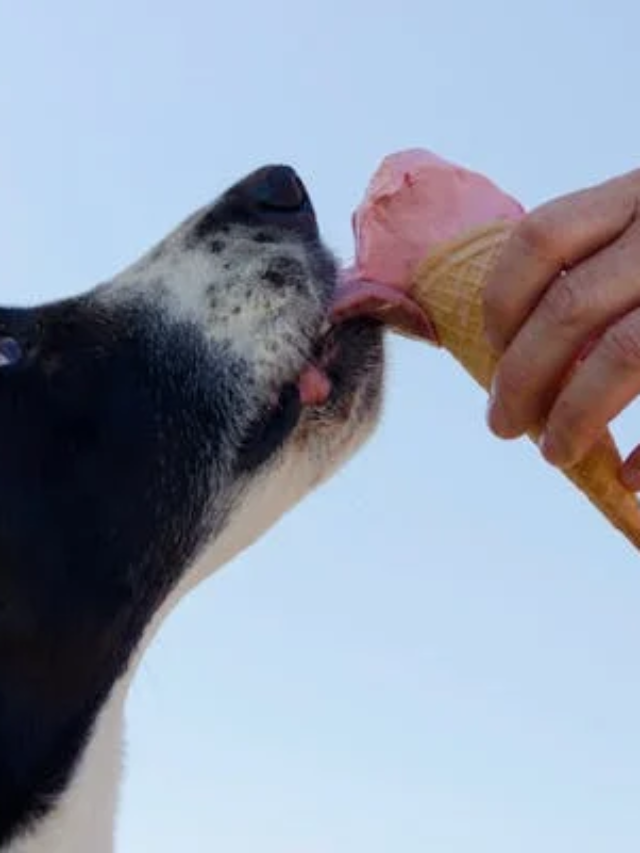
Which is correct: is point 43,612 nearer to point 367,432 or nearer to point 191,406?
point 191,406

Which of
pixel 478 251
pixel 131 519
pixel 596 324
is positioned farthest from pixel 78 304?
pixel 596 324

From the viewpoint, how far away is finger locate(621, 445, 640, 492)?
10.3 ft

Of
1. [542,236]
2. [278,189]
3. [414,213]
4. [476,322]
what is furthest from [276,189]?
[542,236]

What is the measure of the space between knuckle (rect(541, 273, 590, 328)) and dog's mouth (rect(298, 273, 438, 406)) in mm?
984

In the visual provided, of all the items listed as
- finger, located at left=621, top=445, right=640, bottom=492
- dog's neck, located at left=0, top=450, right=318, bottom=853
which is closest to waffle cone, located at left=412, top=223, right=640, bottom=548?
finger, located at left=621, top=445, right=640, bottom=492

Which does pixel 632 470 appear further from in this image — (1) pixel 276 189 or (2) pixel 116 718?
(2) pixel 116 718

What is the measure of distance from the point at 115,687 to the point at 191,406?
0.70m

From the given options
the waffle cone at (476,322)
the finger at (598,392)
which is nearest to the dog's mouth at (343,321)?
the waffle cone at (476,322)

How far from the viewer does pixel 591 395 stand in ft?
8.75

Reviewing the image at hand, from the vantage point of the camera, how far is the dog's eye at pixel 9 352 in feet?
12.6

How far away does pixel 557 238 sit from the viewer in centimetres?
265

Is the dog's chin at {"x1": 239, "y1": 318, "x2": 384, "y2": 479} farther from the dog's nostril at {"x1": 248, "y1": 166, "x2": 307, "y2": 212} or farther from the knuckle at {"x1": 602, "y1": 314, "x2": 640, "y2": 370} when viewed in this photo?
the knuckle at {"x1": 602, "y1": 314, "x2": 640, "y2": 370}

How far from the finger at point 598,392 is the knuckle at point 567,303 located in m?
0.06

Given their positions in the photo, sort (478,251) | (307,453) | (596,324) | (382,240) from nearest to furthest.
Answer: (596,324), (478,251), (382,240), (307,453)
